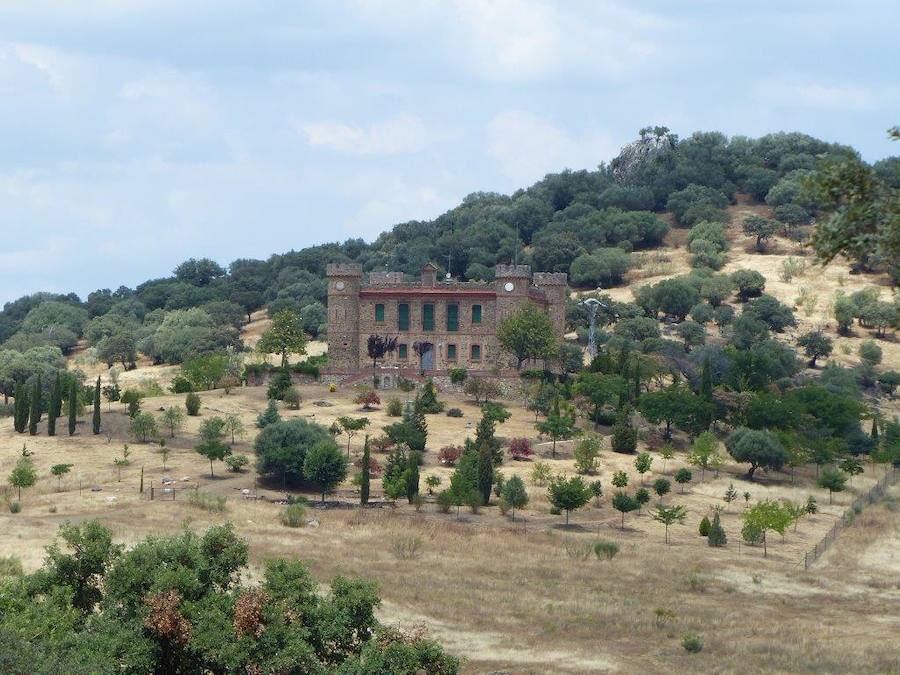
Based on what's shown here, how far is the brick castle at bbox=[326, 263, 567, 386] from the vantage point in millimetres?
92062

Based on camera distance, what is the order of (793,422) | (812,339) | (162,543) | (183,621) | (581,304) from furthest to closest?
1. (581,304)
2. (812,339)
3. (793,422)
4. (162,543)
5. (183,621)

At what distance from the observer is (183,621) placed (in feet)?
101

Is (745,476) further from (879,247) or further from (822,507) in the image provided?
(879,247)

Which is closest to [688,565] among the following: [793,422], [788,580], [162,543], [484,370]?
[788,580]

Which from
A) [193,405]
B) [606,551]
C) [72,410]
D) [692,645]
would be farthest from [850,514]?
[72,410]

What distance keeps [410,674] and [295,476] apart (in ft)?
121

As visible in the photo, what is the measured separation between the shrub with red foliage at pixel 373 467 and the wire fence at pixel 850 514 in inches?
863

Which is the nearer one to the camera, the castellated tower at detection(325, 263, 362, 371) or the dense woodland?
the castellated tower at detection(325, 263, 362, 371)

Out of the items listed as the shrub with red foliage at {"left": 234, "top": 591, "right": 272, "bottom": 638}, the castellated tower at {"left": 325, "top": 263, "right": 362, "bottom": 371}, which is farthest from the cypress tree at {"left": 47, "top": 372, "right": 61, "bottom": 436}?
the shrub with red foliage at {"left": 234, "top": 591, "right": 272, "bottom": 638}

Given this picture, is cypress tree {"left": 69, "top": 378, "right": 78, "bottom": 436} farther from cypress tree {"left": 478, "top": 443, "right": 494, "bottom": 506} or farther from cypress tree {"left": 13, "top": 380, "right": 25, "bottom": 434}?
cypress tree {"left": 478, "top": 443, "right": 494, "bottom": 506}

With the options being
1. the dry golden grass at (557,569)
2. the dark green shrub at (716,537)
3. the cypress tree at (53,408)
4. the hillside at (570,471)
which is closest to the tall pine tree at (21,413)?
the hillside at (570,471)

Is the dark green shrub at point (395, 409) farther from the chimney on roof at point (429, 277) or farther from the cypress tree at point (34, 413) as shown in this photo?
the cypress tree at point (34, 413)

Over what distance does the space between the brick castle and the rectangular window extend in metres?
0.07

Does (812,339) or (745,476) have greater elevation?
(812,339)
